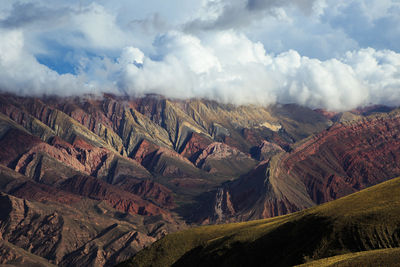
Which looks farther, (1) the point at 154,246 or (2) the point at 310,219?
(1) the point at 154,246

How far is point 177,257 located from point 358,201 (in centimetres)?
6183

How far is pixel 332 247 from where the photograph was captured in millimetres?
95750

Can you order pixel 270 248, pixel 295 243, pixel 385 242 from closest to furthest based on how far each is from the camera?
pixel 385 242, pixel 295 243, pixel 270 248

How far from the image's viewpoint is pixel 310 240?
336 ft

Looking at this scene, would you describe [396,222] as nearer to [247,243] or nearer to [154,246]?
[247,243]

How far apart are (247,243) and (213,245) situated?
15.7 m

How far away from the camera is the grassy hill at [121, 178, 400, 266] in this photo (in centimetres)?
9144

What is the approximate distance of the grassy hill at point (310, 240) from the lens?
9144 centimetres

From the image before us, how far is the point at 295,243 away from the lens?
10681 cm

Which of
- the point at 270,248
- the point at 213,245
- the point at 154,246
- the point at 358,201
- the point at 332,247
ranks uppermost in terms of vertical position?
the point at 358,201

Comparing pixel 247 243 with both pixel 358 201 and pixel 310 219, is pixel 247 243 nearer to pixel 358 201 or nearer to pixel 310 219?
pixel 310 219

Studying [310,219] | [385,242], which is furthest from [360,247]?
[310,219]

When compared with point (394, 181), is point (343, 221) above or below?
below

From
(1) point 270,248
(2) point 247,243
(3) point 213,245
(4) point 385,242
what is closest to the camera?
(4) point 385,242
